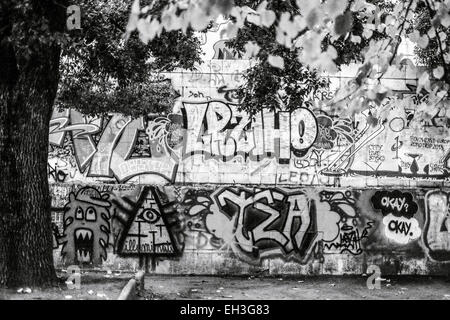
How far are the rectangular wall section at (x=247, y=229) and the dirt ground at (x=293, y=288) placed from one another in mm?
423

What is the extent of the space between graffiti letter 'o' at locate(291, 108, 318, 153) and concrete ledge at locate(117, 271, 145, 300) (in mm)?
6337

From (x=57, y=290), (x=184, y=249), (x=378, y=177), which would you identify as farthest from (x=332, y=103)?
(x=378, y=177)

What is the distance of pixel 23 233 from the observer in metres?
8.73

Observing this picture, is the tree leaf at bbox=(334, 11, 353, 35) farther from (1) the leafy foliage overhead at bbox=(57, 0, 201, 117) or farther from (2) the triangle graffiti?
(2) the triangle graffiti

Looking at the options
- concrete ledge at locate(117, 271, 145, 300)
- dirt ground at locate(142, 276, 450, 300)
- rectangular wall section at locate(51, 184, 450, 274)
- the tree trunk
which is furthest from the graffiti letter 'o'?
the tree trunk

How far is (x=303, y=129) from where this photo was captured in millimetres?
15508

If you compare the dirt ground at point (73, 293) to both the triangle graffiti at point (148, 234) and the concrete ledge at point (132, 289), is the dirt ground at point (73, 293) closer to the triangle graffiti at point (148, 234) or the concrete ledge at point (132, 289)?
the concrete ledge at point (132, 289)

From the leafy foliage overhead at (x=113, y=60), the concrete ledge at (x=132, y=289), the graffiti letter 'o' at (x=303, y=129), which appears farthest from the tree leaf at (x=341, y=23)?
the graffiti letter 'o' at (x=303, y=129)

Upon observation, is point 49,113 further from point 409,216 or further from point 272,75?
point 409,216

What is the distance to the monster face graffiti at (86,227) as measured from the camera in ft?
46.7

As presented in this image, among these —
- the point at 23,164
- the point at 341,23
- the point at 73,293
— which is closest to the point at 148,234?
the point at 73,293

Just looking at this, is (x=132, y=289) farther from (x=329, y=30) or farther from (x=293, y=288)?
(x=329, y=30)

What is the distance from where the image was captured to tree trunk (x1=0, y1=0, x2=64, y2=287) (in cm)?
868

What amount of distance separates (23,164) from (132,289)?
2496 mm
